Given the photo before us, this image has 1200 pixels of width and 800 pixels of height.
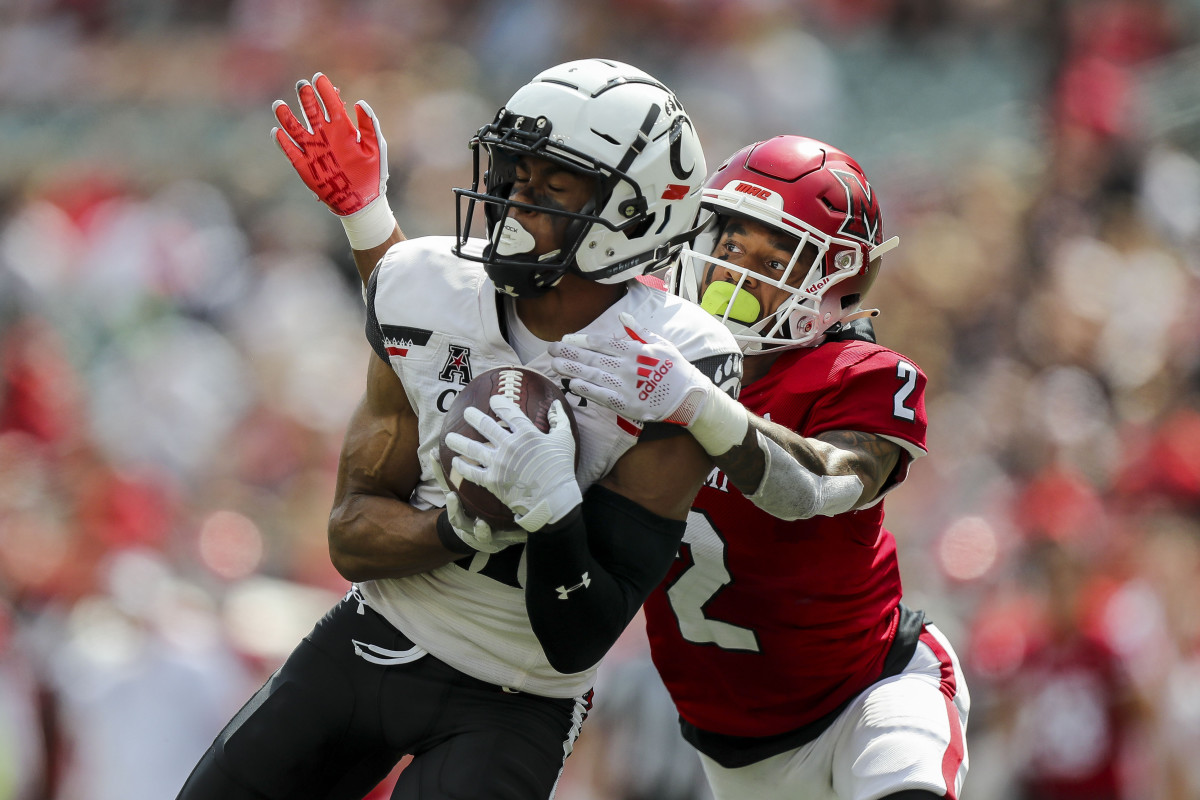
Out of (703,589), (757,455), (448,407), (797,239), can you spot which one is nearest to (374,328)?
(448,407)

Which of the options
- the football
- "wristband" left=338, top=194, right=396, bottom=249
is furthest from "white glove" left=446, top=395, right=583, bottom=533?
"wristband" left=338, top=194, right=396, bottom=249

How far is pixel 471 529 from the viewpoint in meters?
2.51

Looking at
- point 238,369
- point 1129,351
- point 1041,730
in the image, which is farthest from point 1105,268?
point 238,369

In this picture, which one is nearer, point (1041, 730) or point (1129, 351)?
point (1041, 730)

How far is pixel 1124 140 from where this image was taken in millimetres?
8531

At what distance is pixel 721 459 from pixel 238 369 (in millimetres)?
6174

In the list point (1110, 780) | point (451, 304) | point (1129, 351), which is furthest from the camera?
point (1129, 351)

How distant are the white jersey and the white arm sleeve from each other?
0.90ft

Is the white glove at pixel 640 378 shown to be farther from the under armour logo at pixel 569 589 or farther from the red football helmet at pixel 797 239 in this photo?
the red football helmet at pixel 797 239

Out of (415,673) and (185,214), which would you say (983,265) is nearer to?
(185,214)

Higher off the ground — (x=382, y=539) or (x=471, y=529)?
(x=471, y=529)

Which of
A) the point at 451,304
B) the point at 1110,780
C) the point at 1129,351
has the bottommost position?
the point at 1110,780

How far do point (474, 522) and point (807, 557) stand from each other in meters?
1.16

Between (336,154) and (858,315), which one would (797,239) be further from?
(336,154)
